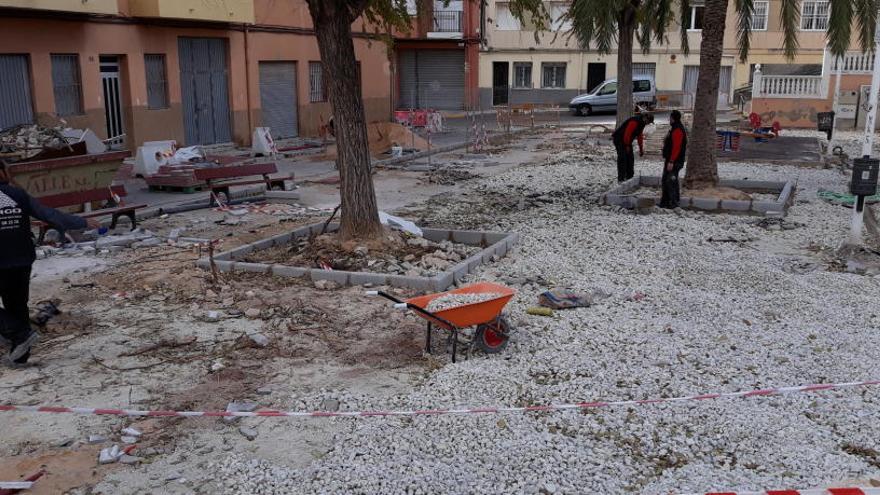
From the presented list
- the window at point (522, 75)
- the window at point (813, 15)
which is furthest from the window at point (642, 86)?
the window at point (813, 15)

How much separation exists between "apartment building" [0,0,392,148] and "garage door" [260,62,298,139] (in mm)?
33

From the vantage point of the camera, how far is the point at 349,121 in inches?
386

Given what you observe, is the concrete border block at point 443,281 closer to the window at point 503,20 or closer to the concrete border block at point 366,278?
the concrete border block at point 366,278

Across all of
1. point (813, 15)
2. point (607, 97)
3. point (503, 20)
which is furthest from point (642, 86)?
point (813, 15)

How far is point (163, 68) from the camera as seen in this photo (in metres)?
21.5

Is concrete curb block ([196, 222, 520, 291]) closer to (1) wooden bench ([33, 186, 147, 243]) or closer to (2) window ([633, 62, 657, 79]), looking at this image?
(1) wooden bench ([33, 186, 147, 243])

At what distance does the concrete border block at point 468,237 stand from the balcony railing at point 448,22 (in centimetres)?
3014

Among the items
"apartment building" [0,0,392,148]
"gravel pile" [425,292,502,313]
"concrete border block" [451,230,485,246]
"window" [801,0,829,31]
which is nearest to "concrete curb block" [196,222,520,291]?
"concrete border block" [451,230,485,246]

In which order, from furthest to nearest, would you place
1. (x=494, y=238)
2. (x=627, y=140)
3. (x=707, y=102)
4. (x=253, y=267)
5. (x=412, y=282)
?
(x=627, y=140)
(x=707, y=102)
(x=494, y=238)
(x=253, y=267)
(x=412, y=282)

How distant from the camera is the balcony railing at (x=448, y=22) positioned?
39.2m

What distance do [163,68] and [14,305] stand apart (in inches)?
650

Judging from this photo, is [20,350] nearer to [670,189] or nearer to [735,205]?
[670,189]

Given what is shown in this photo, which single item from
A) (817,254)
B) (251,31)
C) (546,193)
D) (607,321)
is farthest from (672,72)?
(607,321)

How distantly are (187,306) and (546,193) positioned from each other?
8.58 m
